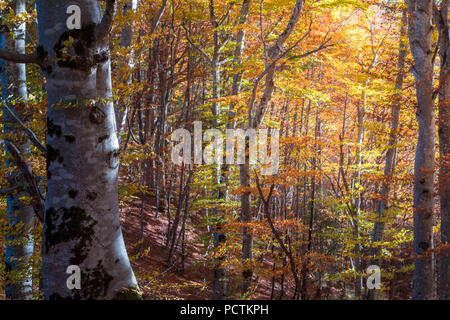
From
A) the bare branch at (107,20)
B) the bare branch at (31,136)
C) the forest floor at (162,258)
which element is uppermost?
the bare branch at (107,20)

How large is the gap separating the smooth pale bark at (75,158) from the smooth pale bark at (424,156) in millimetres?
5835

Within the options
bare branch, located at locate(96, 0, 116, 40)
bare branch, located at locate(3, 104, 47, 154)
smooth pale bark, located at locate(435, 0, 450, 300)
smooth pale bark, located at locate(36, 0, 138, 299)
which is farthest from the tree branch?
smooth pale bark, located at locate(435, 0, 450, 300)

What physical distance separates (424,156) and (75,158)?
6200 mm

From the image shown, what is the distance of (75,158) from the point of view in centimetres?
217

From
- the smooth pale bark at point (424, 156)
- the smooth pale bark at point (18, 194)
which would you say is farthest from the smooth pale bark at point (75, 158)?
the smooth pale bark at point (424, 156)

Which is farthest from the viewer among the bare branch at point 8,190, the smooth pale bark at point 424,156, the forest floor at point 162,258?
the forest floor at point 162,258

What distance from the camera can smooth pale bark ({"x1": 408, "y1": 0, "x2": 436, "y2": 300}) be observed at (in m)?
6.18

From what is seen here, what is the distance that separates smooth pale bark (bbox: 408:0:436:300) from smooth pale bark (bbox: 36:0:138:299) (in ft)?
19.1

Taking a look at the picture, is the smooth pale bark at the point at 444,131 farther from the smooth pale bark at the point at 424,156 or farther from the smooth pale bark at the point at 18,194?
the smooth pale bark at the point at 18,194

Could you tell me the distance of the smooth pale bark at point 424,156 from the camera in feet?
20.3

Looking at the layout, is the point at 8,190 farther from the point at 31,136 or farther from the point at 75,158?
the point at 75,158

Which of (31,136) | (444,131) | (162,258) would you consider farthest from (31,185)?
(162,258)
